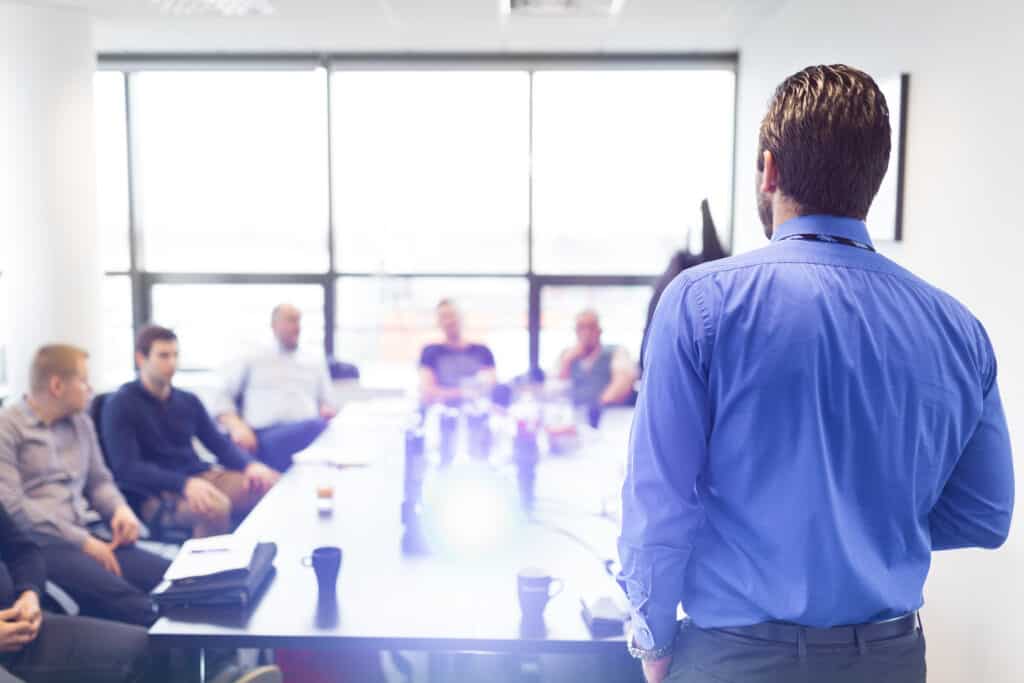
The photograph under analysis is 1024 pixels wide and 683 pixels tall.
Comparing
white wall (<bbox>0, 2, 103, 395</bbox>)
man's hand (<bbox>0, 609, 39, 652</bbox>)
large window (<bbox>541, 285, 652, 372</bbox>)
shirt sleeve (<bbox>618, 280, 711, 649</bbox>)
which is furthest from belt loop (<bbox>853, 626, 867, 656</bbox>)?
large window (<bbox>541, 285, 652, 372</bbox>)

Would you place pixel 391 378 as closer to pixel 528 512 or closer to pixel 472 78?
pixel 472 78

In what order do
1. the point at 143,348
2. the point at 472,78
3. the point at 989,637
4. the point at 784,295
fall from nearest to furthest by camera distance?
Answer: the point at 784,295 < the point at 989,637 < the point at 143,348 < the point at 472,78

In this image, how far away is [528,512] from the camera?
2.70 metres

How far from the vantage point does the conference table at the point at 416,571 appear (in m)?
1.78

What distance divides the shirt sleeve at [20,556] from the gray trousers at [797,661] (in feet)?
6.68

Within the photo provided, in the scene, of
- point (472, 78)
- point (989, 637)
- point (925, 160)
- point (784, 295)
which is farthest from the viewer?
point (472, 78)

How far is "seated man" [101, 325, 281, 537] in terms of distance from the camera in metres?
3.49

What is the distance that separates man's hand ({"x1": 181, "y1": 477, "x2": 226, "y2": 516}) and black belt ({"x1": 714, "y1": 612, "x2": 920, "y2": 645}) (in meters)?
2.75

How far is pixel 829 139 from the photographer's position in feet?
3.72

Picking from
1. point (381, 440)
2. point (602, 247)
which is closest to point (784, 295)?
point (381, 440)

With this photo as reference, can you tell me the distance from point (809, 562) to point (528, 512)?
161 centimetres

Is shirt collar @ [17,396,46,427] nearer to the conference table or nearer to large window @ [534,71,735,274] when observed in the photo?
the conference table

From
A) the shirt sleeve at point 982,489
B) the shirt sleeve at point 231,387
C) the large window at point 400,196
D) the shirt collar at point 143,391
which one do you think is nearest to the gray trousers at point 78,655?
the shirt collar at point 143,391

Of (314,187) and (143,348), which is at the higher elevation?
(314,187)
